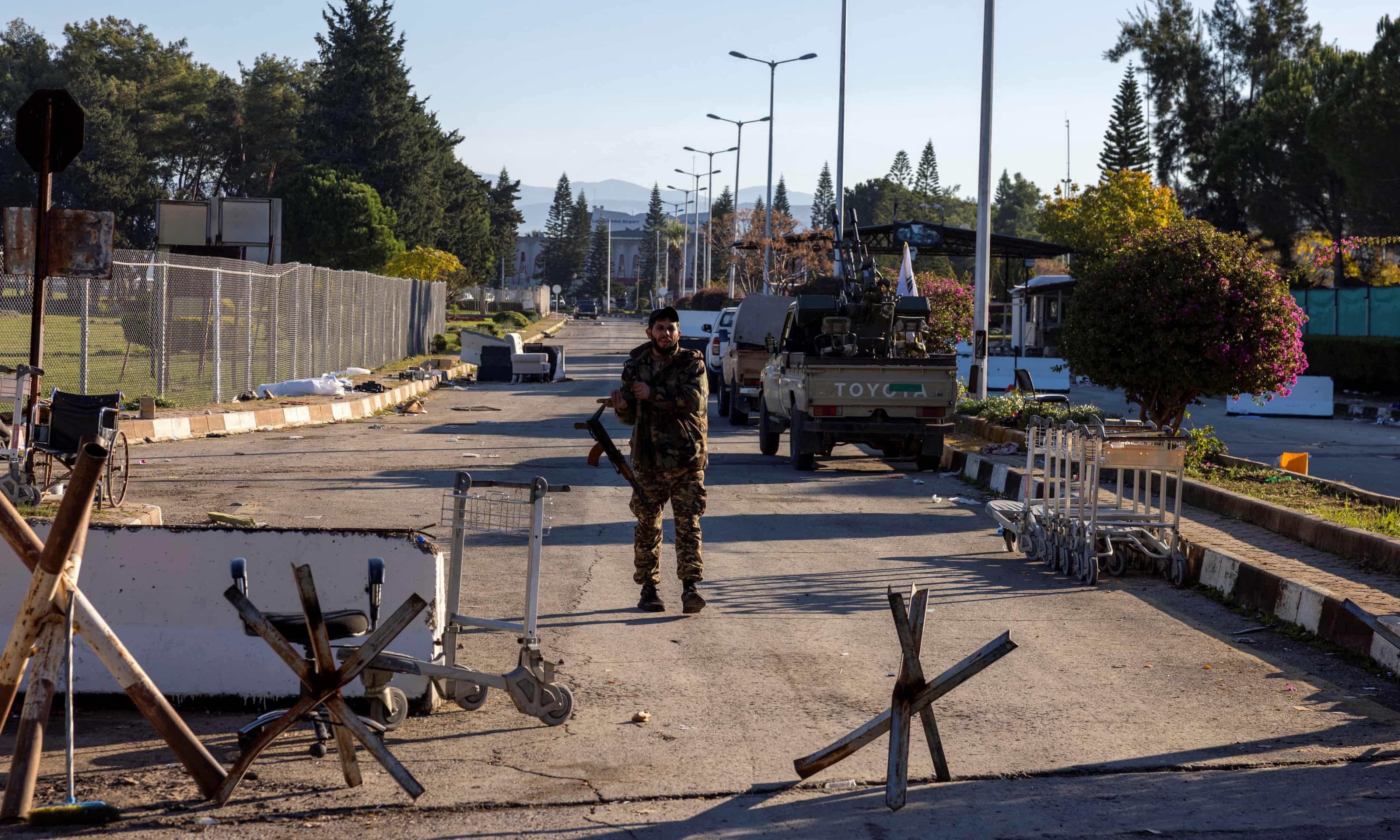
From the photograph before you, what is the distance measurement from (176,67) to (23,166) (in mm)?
15205

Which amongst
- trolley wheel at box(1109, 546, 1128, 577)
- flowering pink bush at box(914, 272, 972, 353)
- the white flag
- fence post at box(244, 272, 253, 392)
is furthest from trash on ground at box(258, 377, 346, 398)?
trolley wheel at box(1109, 546, 1128, 577)

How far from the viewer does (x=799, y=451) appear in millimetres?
16078

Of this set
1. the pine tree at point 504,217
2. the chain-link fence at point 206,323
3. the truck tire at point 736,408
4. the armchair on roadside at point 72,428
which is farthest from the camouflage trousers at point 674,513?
the pine tree at point 504,217

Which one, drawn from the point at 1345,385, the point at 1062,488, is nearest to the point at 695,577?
the point at 1062,488

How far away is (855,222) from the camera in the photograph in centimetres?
2016

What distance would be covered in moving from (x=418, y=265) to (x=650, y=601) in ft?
184

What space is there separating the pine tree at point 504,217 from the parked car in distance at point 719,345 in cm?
6273

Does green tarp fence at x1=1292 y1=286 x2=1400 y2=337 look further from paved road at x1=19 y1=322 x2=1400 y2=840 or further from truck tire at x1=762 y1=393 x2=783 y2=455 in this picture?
paved road at x1=19 y1=322 x2=1400 y2=840

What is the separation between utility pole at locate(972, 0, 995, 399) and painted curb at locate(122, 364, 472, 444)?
10.5 meters

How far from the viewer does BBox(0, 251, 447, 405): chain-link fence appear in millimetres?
20469

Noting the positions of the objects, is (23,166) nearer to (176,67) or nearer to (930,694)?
(176,67)

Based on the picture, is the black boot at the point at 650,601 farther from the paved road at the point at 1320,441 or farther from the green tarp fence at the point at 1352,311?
the green tarp fence at the point at 1352,311

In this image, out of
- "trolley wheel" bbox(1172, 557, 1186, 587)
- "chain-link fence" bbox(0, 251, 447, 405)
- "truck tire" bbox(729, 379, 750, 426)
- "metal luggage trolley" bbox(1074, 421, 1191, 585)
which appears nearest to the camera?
"metal luggage trolley" bbox(1074, 421, 1191, 585)

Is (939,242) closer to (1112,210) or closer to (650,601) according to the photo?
(650,601)
